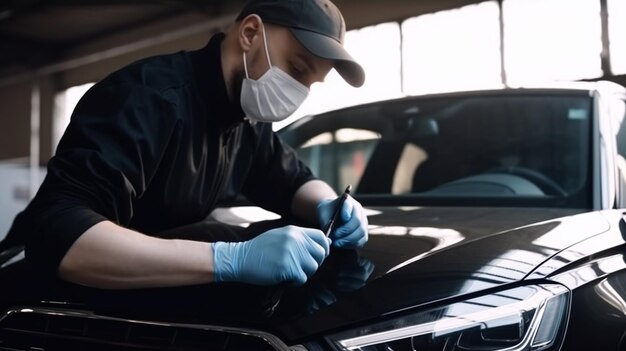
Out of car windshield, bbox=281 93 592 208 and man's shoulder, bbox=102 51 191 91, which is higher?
man's shoulder, bbox=102 51 191 91

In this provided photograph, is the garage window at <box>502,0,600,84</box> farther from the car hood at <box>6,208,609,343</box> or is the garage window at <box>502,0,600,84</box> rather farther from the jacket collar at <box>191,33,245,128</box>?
the car hood at <box>6,208,609,343</box>

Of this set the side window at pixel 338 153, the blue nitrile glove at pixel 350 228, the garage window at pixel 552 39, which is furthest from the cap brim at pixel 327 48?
the garage window at pixel 552 39

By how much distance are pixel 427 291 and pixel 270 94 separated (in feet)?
2.60

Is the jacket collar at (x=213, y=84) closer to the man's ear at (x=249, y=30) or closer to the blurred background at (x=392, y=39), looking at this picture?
the man's ear at (x=249, y=30)

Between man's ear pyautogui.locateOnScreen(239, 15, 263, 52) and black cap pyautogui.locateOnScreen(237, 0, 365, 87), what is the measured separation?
0.02 meters

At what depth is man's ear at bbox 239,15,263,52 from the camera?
1.74 metres

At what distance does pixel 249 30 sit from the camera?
1757mm

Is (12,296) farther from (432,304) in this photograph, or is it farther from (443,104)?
(443,104)

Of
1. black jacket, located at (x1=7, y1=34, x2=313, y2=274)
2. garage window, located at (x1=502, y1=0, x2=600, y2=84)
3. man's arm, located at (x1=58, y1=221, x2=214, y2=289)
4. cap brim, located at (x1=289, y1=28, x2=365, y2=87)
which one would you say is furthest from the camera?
garage window, located at (x1=502, y1=0, x2=600, y2=84)

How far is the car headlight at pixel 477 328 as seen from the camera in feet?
3.68

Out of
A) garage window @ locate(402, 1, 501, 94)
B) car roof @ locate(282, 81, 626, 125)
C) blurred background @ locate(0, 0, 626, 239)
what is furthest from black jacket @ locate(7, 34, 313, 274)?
garage window @ locate(402, 1, 501, 94)

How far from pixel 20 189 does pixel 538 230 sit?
6.73m

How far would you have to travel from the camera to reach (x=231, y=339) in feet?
3.70

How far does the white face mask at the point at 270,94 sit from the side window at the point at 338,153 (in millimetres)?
867
